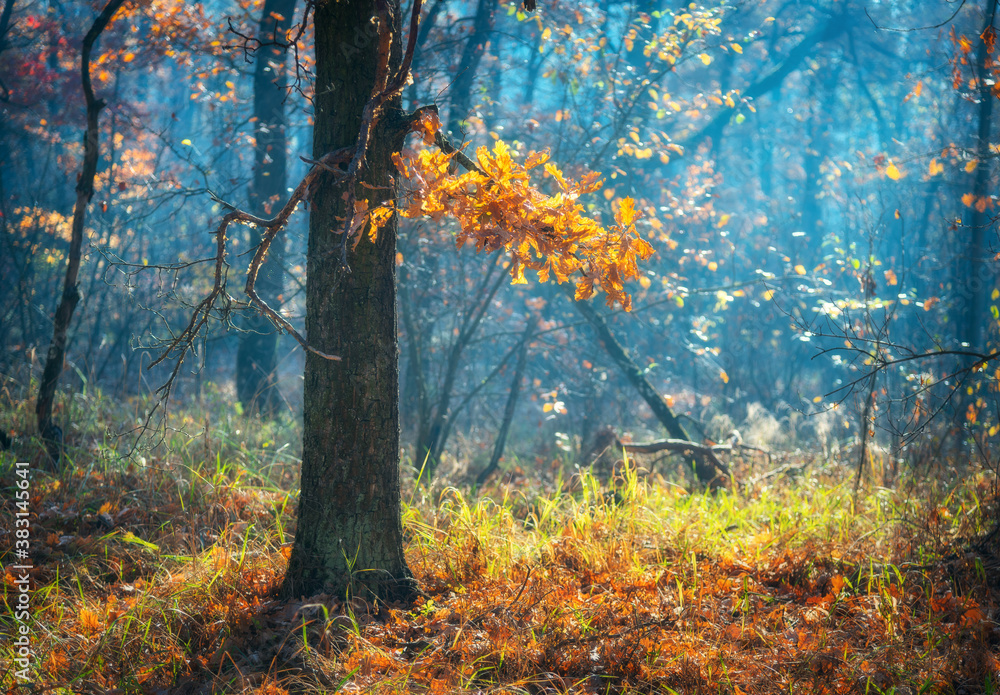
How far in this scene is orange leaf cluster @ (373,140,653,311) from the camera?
233 centimetres

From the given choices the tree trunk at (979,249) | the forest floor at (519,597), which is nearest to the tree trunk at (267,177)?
the forest floor at (519,597)

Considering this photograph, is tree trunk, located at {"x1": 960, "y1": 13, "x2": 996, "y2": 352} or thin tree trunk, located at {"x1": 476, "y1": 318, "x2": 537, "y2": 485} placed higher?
tree trunk, located at {"x1": 960, "y1": 13, "x2": 996, "y2": 352}

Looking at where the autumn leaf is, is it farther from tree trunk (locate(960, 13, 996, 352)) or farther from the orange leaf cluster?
tree trunk (locate(960, 13, 996, 352))

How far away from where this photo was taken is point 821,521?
4.14 meters

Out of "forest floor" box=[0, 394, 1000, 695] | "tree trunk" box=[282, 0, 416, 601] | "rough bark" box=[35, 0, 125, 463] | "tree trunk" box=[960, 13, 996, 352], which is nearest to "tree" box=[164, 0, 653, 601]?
"tree trunk" box=[282, 0, 416, 601]

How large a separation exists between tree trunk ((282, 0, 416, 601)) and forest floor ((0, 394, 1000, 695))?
0.25 m

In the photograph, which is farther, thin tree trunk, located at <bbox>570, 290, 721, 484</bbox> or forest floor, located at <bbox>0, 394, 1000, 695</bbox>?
thin tree trunk, located at <bbox>570, 290, 721, 484</bbox>

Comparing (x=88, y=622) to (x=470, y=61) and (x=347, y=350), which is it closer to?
(x=347, y=350)

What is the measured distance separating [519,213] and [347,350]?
1099 millimetres

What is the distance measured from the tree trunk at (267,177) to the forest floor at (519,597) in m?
2.48

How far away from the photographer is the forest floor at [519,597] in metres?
2.54

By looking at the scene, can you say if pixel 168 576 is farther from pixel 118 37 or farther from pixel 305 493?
pixel 118 37

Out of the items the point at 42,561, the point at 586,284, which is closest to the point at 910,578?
the point at 586,284

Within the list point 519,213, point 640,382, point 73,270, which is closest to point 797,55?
point 640,382
